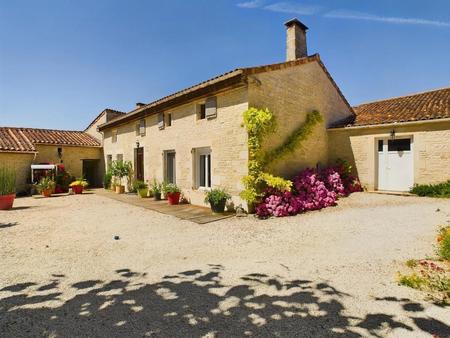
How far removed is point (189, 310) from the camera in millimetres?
3027

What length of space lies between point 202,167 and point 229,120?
2438 mm

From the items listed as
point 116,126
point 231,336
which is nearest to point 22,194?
point 116,126

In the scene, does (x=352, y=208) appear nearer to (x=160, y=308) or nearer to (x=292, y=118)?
(x=292, y=118)

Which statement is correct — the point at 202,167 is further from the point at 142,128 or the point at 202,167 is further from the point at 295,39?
the point at 295,39

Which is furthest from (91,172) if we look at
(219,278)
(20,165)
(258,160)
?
(219,278)

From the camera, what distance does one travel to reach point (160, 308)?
3074mm

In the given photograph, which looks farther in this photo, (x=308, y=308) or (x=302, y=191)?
(x=302, y=191)

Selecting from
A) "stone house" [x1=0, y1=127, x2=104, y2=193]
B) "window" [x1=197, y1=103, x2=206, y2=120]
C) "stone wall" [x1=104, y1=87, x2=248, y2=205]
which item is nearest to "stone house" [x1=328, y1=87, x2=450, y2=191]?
"stone wall" [x1=104, y1=87, x2=248, y2=205]

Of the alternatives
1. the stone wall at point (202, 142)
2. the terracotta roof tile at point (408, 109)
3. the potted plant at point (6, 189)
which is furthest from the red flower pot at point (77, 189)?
the terracotta roof tile at point (408, 109)

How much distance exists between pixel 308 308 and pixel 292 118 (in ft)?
27.0

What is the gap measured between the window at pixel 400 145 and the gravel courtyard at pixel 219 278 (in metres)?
4.36

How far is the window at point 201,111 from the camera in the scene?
33.5 feet

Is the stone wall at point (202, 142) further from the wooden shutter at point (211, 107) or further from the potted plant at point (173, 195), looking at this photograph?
the potted plant at point (173, 195)

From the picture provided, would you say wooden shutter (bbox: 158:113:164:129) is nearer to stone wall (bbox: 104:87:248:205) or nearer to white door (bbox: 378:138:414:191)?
stone wall (bbox: 104:87:248:205)
